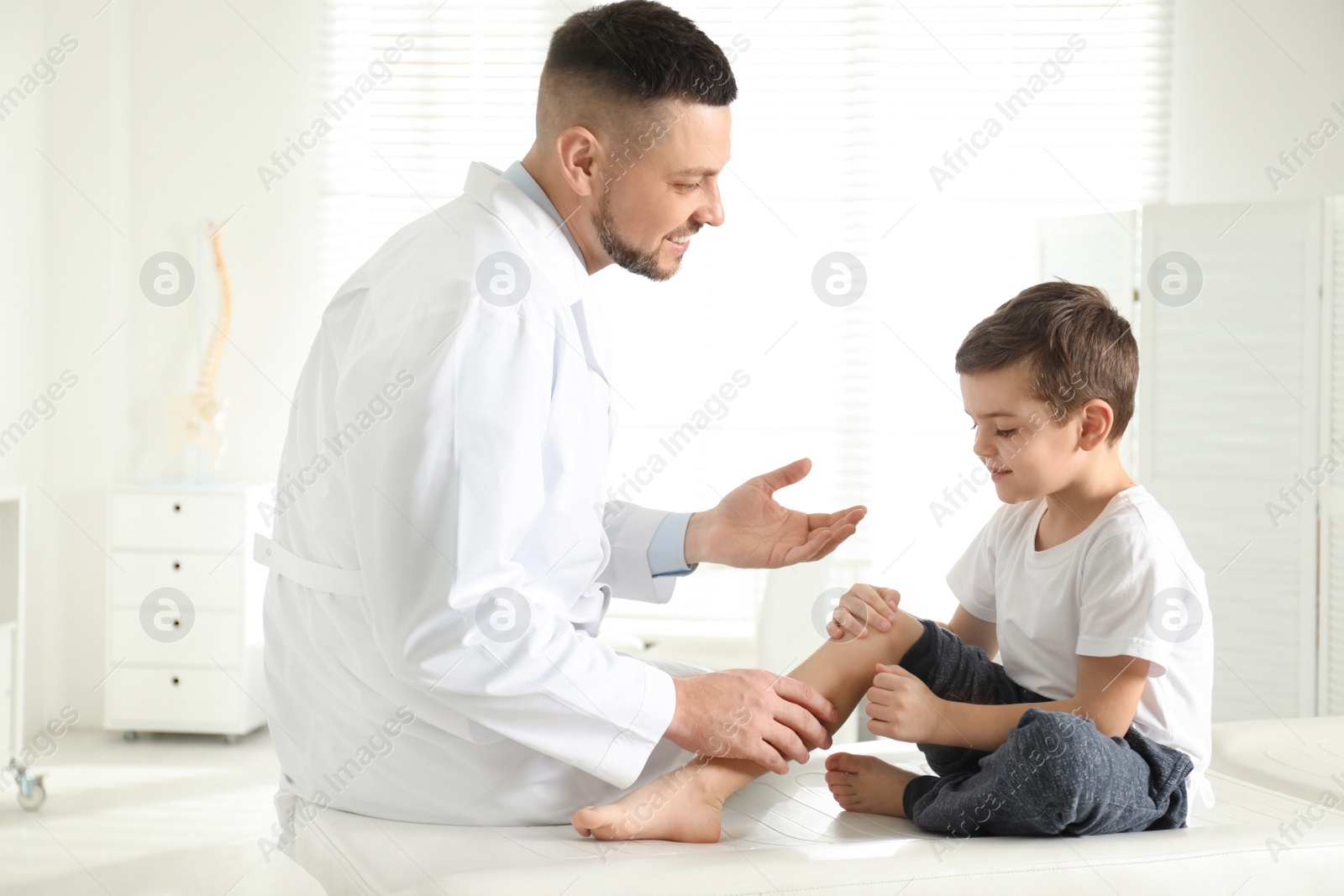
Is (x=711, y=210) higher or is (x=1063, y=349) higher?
(x=711, y=210)

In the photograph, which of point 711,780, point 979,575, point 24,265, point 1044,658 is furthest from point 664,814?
point 24,265

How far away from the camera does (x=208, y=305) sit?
379cm

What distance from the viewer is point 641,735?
1141 millimetres

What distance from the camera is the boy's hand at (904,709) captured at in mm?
1215

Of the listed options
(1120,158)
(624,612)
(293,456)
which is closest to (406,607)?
(293,456)

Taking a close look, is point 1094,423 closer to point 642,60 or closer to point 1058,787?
point 1058,787

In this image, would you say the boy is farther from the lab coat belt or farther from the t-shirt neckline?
the lab coat belt

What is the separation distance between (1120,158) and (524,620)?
3333mm

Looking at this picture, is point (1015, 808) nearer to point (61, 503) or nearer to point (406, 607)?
point (406, 607)

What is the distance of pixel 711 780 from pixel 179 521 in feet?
8.74

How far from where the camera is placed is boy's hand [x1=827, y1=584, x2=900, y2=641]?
139 cm

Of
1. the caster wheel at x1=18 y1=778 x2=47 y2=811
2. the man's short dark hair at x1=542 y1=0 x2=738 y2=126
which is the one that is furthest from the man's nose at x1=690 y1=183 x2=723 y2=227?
the caster wheel at x1=18 y1=778 x2=47 y2=811

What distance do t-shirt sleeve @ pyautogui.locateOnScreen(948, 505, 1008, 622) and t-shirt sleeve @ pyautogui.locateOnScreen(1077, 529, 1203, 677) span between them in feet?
0.90

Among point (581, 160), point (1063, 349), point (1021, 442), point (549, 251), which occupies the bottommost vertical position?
point (1021, 442)
